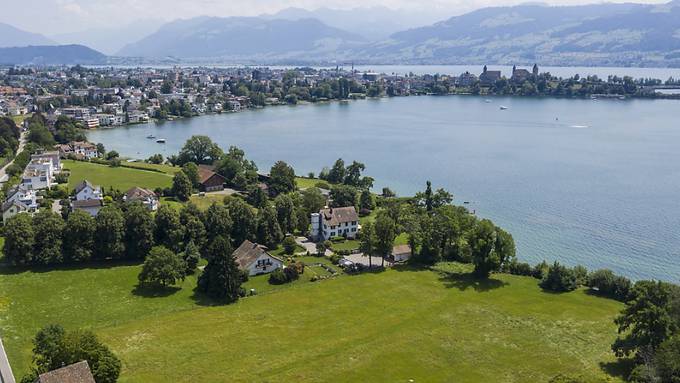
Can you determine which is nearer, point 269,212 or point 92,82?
point 269,212

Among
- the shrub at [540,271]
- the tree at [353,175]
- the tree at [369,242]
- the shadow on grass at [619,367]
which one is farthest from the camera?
the tree at [353,175]

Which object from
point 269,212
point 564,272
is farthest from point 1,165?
point 564,272

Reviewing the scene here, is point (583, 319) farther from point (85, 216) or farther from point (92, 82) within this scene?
point (92, 82)

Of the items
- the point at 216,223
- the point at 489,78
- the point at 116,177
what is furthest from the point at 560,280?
the point at 489,78

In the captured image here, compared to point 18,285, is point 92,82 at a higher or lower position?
higher

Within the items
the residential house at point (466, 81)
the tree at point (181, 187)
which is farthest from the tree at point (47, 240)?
the residential house at point (466, 81)

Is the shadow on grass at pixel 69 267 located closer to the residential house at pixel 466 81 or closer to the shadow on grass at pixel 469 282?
the shadow on grass at pixel 469 282

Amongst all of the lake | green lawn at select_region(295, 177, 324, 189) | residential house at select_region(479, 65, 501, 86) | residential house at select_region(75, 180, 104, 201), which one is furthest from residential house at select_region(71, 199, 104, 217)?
residential house at select_region(479, 65, 501, 86)
